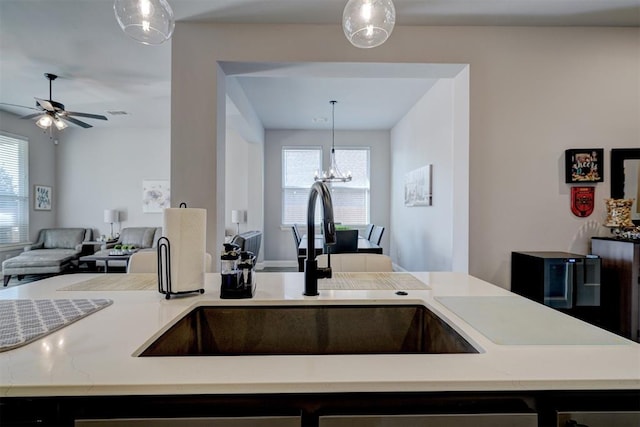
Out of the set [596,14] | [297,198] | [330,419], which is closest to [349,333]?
[330,419]

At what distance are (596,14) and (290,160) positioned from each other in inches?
201

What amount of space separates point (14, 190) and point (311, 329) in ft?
23.2

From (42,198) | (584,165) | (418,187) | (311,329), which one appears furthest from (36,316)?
(42,198)

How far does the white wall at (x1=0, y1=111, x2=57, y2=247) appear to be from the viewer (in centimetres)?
562

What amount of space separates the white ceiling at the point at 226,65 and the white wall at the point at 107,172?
1206mm

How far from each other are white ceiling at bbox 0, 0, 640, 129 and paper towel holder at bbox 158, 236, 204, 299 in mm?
2236

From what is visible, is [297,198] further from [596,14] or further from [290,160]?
[596,14]

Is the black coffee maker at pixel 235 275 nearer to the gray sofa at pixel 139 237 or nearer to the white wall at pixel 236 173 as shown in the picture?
the white wall at pixel 236 173

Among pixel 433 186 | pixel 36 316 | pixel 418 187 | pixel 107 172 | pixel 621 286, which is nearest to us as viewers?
pixel 36 316

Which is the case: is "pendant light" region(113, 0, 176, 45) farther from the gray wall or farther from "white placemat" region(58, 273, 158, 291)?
the gray wall

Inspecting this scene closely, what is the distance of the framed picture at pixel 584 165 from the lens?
107 inches

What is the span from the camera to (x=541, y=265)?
246cm

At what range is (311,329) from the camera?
1.09 metres

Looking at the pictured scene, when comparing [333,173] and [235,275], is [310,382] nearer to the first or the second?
[235,275]
